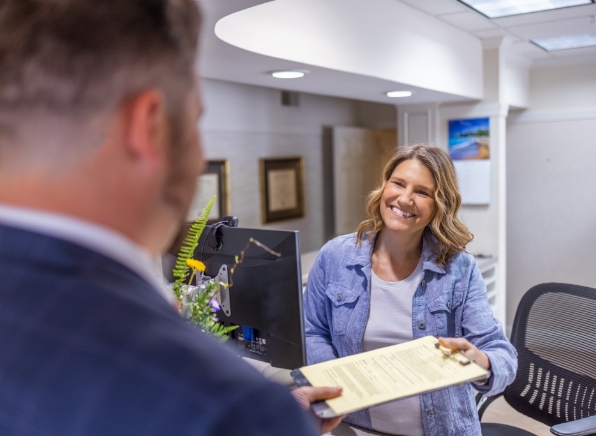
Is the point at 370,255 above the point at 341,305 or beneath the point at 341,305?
above

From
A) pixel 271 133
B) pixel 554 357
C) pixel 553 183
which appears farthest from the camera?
pixel 553 183

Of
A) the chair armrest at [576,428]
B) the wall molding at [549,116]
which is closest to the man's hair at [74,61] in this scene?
the chair armrest at [576,428]

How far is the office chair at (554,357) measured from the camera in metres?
2.03

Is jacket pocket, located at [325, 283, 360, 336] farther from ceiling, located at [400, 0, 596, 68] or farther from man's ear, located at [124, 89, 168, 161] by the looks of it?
ceiling, located at [400, 0, 596, 68]

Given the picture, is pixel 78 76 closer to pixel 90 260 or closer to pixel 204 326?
pixel 90 260

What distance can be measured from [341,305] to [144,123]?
1.36 meters

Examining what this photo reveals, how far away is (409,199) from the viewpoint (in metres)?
1.74

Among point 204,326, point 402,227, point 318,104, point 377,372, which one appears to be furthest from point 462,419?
point 318,104

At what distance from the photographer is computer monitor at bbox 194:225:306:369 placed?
1.20 metres

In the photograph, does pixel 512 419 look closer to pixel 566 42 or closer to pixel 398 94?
pixel 398 94

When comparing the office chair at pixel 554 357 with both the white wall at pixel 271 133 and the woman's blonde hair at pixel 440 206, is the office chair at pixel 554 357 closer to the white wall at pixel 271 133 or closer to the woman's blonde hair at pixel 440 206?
the woman's blonde hair at pixel 440 206

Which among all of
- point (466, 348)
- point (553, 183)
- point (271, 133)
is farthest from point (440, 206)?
point (553, 183)

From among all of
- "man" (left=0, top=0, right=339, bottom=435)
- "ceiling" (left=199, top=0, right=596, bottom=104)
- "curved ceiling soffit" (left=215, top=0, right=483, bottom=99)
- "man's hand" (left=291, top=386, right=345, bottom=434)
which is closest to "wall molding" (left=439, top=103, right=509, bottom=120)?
"ceiling" (left=199, top=0, right=596, bottom=104)

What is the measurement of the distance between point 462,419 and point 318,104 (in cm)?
416
